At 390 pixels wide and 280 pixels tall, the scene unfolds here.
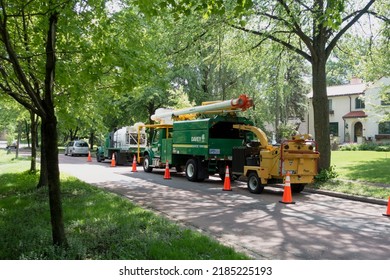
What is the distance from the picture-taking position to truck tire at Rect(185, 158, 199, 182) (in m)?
17.5

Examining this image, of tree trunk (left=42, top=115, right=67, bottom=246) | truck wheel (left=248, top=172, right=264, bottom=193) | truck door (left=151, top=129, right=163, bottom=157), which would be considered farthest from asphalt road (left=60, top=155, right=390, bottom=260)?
truck door (left=151, top=129, right=163, bottom=157)

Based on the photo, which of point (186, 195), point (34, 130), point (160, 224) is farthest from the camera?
point (34, 130)

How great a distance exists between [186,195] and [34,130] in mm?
9335

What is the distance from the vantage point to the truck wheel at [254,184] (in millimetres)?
13797

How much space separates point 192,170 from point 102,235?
11.2 metres

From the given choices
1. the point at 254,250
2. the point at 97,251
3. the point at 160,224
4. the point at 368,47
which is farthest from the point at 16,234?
the point at 368,47

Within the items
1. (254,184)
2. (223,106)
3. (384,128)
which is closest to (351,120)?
(384,128)

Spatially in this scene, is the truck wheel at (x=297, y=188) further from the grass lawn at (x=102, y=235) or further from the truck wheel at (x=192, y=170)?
the grass lawn at (x=102, y=235)

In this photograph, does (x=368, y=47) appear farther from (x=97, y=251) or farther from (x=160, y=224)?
(x=97, y=251)

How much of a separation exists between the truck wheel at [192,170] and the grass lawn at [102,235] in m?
7.25

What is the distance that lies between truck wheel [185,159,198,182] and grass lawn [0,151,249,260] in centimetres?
725

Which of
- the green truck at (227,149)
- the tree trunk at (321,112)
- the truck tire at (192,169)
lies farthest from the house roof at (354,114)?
the truck tire at (192,169)

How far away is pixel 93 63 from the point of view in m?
7.11

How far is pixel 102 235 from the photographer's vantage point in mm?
6742
